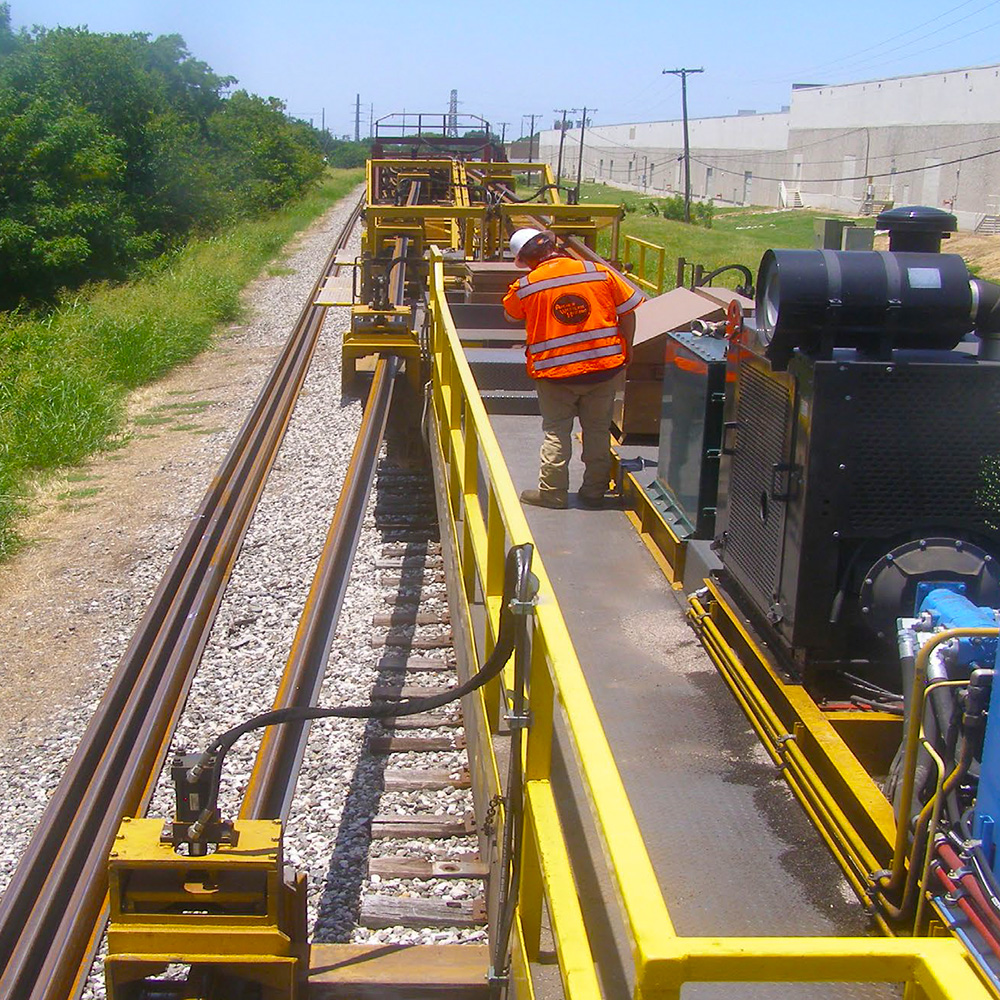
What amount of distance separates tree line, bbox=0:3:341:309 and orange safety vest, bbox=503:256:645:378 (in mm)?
23535

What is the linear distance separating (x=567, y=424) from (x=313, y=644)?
1934 mm

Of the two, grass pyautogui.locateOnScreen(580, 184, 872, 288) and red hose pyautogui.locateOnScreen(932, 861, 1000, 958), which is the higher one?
grass pyautogui.locateOnScreen(580, 184, 872, 288)

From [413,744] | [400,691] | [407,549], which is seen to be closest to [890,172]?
[407,549]

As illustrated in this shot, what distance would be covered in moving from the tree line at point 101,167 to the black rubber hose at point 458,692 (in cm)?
2621

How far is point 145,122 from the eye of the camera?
3897cm

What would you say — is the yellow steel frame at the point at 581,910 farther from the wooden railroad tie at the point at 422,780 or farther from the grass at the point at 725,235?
the grass at the point at 725,235

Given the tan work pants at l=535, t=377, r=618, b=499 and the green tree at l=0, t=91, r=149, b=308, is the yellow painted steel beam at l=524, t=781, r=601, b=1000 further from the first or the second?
the green tree at l=0, t=91, r=149, b=308

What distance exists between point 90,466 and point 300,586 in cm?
550

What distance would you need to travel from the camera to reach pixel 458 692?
3.46 m

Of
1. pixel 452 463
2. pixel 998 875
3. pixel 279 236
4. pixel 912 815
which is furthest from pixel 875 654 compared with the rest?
pixel 279 236

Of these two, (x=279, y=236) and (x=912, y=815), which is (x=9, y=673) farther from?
(x=279, y=236)

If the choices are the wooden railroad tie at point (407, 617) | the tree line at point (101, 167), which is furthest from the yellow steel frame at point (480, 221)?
the tree line at point (101, 167)

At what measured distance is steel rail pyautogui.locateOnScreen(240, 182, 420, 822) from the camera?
480 centimetres

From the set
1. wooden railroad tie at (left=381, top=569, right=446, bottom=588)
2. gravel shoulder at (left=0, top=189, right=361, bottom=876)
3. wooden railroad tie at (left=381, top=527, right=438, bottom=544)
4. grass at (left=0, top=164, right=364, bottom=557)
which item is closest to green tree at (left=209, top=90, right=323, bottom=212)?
grass at (left=0, top=164, right=364, bottom=557)
